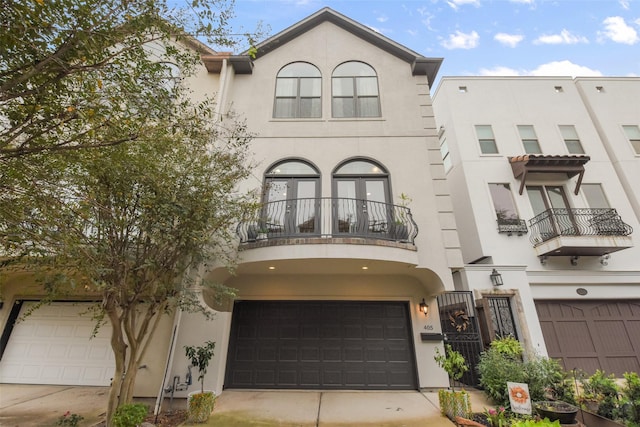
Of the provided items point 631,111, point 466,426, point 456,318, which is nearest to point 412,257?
point 456,318

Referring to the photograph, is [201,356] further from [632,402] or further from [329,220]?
[632,402]

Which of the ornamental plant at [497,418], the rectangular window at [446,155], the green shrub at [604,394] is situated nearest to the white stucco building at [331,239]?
the ornamental plant at [497,418]

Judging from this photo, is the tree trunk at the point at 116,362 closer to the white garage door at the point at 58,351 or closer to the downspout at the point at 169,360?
the downspout at the point at 169,360

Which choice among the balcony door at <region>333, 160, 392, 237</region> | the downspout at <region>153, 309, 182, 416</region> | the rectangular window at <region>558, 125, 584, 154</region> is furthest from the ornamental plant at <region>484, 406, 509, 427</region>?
the rectangular window at <region>558, 125, 584, 154</region>

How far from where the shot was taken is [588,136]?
33.6ft

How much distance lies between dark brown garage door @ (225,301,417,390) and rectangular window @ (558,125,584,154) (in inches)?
366

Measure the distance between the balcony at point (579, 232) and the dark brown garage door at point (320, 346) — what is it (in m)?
5.13

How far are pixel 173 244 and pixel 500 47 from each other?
12.3m

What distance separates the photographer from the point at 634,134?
34.3ft

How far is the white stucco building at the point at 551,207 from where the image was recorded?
768cm

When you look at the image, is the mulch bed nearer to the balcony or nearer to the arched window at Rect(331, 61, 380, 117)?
the arched window at Rect(331, 61, 380, 117)

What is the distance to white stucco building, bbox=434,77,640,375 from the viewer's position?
303 inches

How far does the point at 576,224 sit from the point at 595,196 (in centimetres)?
182

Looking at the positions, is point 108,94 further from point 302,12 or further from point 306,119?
point 302,12
